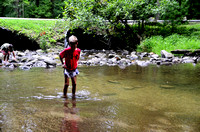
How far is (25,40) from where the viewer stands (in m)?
18.5

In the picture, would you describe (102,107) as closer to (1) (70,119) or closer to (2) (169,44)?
(1) (70,119)

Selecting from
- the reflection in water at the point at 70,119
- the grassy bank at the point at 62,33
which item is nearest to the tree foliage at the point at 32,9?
the grassy bank at the point at 62,33

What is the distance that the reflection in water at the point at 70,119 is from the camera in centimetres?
258

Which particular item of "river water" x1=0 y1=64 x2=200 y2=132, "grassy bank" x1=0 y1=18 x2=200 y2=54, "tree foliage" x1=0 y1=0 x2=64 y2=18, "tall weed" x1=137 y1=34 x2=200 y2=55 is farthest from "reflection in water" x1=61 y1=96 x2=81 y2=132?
"tree foliage" x1=0 y1=0 x2=64 y2=18

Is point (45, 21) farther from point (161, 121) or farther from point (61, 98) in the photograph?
point (161, 121)

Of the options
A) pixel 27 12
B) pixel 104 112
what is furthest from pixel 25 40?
pixel 27 12

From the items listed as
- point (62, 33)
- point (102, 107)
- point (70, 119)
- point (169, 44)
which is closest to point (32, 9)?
point (62, 33)

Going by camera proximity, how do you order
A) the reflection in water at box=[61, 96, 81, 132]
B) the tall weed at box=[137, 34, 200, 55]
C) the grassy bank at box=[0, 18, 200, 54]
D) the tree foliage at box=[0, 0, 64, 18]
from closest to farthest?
the reflection in water at box=[61, 96, 81, 132] < the tall weed at box=[137, 34, 200, 55] < the grassy bank at box=[0, 18, 200, 54] < the tree foliage at box=[0, 0, 64, 18]

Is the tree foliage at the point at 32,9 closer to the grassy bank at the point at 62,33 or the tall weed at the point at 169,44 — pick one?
the grassy bank at the point at 62,33

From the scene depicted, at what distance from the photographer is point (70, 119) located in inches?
114

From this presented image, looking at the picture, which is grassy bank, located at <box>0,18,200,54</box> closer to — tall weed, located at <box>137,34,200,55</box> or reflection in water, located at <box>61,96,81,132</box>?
tall weed, located at <box>137,34,200,55</box>

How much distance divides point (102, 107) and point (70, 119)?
770mm

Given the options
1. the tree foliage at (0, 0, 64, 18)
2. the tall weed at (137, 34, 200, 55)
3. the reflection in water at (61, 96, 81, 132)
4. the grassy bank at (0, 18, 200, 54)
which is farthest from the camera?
the tree foliage at (0, 0, 64, 18)

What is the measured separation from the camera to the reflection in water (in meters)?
2.58
